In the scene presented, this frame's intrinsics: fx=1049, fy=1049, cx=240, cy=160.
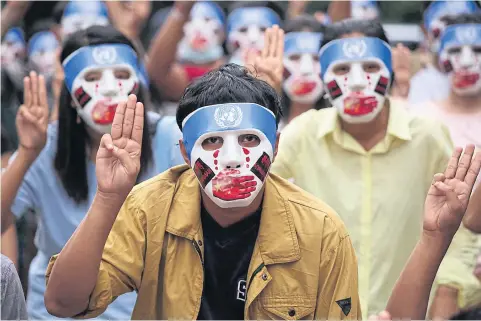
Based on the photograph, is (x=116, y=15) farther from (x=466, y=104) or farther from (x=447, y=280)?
(x=447, y=280)

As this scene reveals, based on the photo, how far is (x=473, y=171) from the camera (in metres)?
4.12

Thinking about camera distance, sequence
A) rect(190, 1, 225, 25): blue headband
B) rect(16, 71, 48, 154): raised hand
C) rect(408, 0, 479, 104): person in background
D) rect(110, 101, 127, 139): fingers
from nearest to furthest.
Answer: rect(110, 101, 127, 139): fingers → rect(16, 71, 48, 154): raised hand → rect(408, 0, 479, 104): person in background → rect(190, 1, 225, 25): blue headband

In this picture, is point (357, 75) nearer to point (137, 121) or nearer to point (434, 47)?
point (137, 121)

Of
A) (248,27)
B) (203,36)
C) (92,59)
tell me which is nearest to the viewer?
(92,59)

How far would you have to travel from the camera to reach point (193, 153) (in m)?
4.22

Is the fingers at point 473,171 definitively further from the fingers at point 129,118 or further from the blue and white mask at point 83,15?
the blue and white mask at point 83,15

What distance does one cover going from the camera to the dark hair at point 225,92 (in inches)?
165

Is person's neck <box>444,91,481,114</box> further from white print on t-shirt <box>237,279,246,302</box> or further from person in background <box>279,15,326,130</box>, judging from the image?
white print on t-shirt <box>237,279,246,302</box>

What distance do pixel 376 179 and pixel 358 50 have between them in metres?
0.79

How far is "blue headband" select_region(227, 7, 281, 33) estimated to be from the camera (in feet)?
28.4

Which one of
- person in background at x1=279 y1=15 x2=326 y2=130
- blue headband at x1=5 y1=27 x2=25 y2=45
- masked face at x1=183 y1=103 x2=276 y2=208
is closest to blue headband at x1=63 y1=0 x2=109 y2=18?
blue headband at x1=5 y1=27 x2=25 y2=45

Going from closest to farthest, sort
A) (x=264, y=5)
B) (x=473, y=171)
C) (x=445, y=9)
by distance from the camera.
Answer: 1. (x=473, y=171)
2. (x=445, y=9)
3. (x=264, y=5)

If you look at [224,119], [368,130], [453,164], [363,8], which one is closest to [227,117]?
[224,119]

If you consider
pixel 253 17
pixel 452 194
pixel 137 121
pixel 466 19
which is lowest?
pixel 452 194
